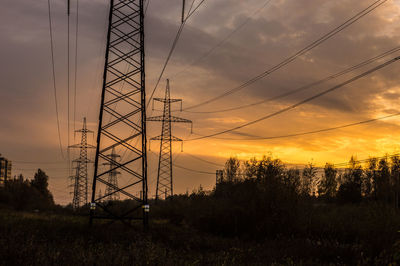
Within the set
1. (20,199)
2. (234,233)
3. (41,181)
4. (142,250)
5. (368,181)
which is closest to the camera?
(142,250)

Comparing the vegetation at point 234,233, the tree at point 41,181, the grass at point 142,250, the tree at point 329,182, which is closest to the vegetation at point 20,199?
the vegetation at point 234,233

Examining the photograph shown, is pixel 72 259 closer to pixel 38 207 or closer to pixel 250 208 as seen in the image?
pixel 250 208

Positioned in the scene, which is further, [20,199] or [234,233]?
[20,199]

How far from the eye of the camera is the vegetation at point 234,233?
33.1ft

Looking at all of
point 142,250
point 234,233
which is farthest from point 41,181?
point 142,250

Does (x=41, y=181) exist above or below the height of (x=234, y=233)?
above

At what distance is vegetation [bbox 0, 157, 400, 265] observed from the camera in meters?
10.1

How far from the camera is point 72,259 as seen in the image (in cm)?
849

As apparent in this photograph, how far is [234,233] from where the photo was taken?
89.2ft

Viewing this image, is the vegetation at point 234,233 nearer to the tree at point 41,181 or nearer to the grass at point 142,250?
the grass at point 142,250

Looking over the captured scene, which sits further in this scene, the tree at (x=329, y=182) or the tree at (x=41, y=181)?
the tree at (x=41, y=181)

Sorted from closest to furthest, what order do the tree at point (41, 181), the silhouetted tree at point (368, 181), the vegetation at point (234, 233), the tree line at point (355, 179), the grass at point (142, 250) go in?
the grass at point (142, 250)
the vegetation at point (234, 233)
the tree line at point (355, 179)
the silhouetted tree at point (368, 181)
the tree at point (41, 181)

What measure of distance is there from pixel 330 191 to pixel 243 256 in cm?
8786

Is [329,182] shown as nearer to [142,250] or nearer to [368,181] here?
[368,181]
